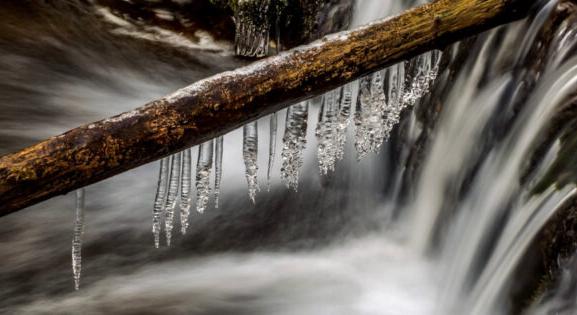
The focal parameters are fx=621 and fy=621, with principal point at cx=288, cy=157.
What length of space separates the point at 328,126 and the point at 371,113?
0.20 meters

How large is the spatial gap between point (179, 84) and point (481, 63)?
2971mm

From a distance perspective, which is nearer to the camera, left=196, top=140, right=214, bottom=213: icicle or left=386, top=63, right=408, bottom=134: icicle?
left=196, top=140, right=214, bottom=213: icicle

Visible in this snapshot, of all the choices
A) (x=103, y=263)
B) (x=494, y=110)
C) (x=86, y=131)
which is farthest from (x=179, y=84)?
(x=86, y=131)

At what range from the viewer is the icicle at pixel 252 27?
5969 millimetres

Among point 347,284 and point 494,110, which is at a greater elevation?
point 494,110

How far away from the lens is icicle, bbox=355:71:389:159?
2.56m

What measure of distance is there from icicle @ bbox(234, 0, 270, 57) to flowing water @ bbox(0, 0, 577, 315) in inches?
14.5

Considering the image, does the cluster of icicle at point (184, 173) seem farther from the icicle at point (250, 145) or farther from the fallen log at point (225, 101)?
the fallen log at point (225, 101)

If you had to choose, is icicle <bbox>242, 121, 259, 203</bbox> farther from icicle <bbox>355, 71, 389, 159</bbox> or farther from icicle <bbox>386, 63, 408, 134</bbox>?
icicle <bbox>386, 63, 408, 134</bbox>

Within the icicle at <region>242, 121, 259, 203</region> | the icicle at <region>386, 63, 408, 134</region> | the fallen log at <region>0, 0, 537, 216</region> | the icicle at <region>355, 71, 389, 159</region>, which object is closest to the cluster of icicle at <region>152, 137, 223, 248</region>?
the icicle at <region>242, 121, 259, 203</region>

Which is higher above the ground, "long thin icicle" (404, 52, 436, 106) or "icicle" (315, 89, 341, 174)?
"long thin icicle" (404, 52, 436, 106)

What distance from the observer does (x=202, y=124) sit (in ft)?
6.42

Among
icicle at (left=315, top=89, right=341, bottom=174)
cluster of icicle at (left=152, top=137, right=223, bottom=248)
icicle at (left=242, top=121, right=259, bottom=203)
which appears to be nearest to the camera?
cluster of icicle at (left=152, top=137, right=223, bottom=248)

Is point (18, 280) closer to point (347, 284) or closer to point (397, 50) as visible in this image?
point (347, 284)
